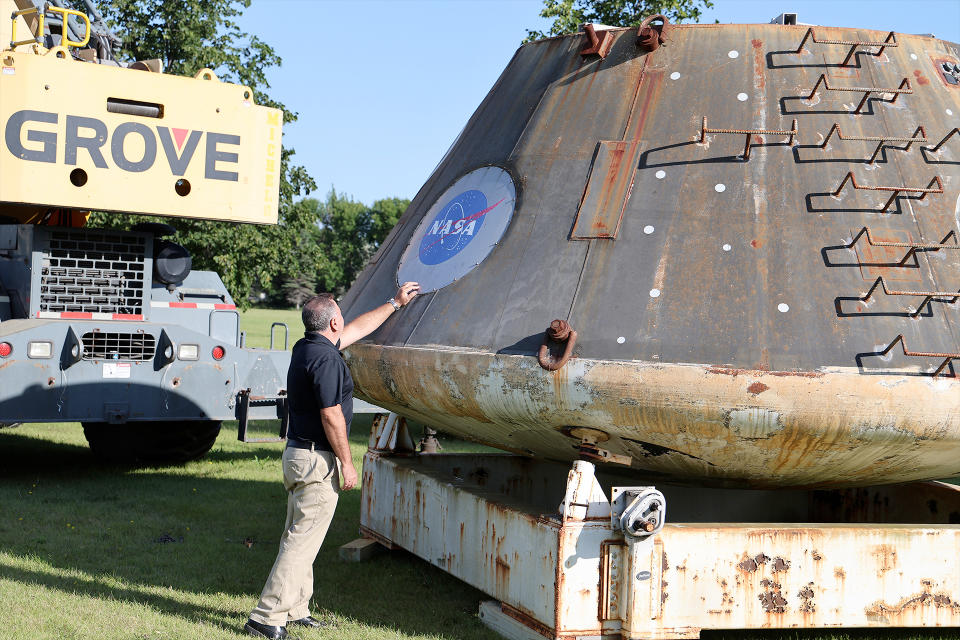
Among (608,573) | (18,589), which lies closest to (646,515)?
(608,573)

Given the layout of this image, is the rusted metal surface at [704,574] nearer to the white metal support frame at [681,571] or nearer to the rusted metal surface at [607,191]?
the white metal support frame at [681,571]

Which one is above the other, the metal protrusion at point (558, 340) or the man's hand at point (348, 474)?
the metal protrusion at point (558, 340)

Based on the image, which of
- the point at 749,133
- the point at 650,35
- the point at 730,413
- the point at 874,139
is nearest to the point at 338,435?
the point at 730,413

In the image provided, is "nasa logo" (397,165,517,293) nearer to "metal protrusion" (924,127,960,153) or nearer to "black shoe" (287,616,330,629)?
"black shoe" (287,616,330,629)

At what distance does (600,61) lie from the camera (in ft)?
15.9

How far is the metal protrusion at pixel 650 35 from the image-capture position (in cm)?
469

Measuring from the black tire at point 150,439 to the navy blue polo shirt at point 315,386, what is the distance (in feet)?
16.2

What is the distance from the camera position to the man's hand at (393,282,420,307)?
4770mm

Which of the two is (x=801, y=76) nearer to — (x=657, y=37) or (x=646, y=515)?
(x=657, y=37)

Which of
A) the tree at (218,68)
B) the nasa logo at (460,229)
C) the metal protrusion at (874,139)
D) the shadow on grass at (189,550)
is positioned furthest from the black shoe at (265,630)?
the tree at (218,68)

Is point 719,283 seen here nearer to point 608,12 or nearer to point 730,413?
point 730,413

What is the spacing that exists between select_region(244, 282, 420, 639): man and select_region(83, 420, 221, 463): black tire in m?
4.93

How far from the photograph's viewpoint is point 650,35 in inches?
185

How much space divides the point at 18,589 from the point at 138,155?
3.55 meters
